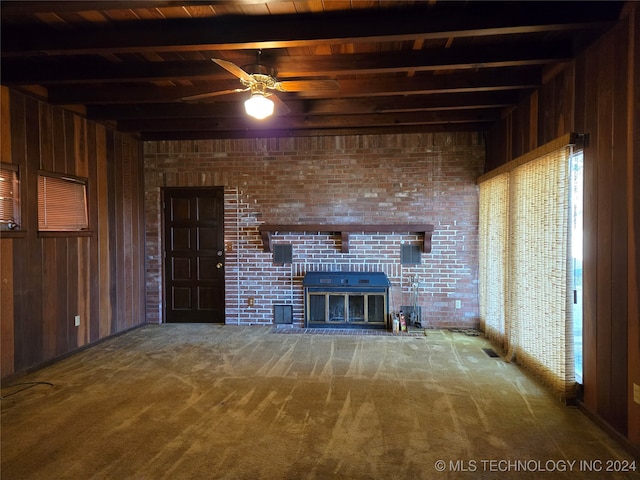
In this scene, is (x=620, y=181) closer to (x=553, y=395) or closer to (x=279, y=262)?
(x=553, y=395)

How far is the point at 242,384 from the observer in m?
3.29

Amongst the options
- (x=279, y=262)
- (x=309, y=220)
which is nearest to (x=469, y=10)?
(x=309, y=220)

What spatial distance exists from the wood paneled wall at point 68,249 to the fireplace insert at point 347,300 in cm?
254

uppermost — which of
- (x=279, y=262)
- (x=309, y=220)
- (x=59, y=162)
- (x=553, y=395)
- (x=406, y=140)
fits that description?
(x=406, y=140)

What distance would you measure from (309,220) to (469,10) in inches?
130

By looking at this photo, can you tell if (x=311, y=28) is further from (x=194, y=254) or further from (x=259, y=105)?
(x=194, y=254)

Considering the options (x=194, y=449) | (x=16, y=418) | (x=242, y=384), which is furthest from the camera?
(x=242, y=384)

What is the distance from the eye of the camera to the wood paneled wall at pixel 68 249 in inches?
137

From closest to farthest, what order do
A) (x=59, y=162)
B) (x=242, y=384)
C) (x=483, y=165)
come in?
(x=242, y=384) → (x=59, y=162) → (x=483, y=165)

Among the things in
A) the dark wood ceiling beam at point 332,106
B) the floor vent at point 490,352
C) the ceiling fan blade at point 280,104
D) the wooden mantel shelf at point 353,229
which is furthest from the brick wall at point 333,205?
the ceiling fan blade at point 280,104

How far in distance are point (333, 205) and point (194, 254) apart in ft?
7.27

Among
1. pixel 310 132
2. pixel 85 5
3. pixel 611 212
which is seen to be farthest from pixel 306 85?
pixel 611 212

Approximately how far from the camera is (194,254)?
559cm

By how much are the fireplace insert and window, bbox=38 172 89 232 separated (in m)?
2.86
